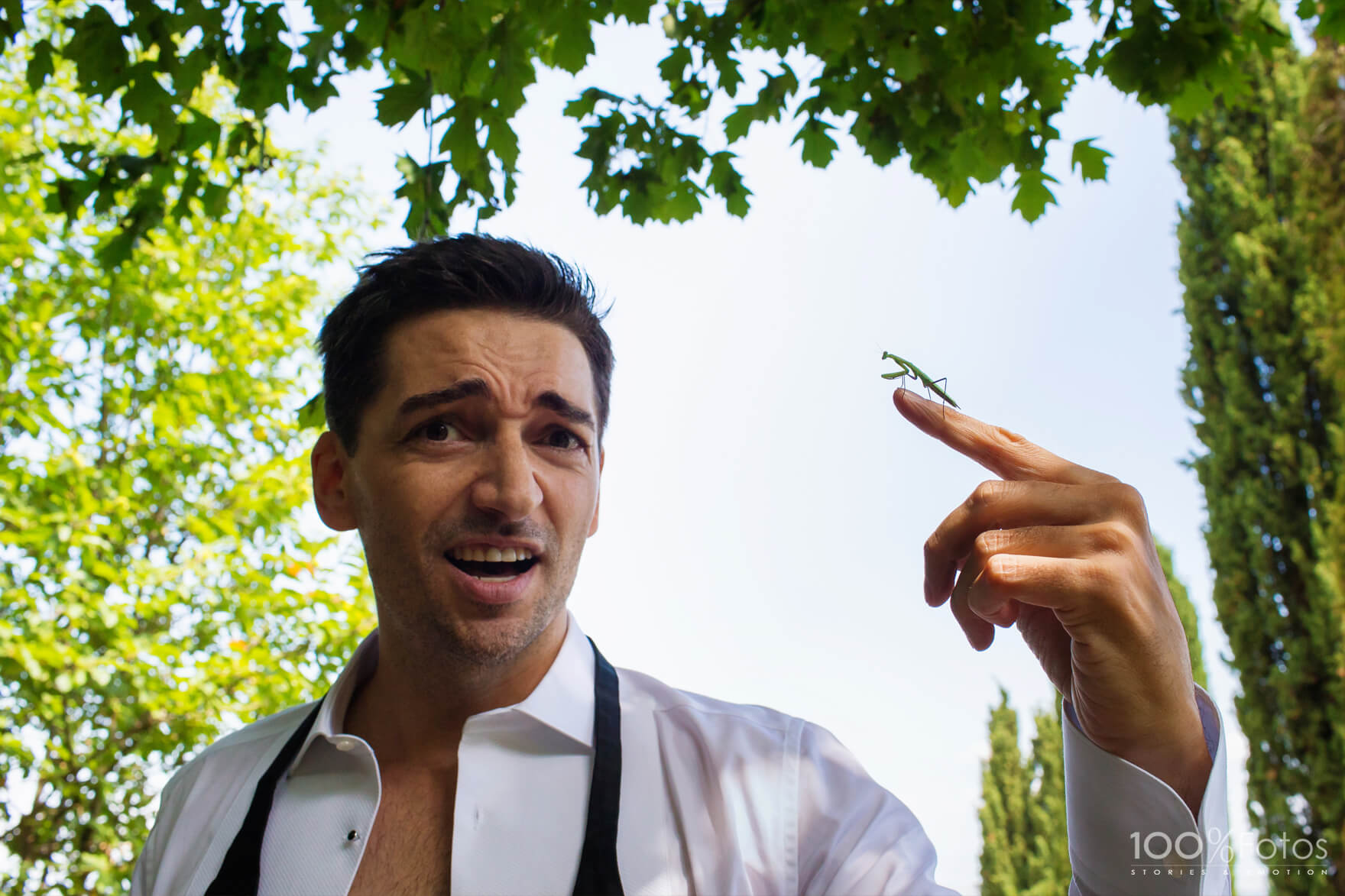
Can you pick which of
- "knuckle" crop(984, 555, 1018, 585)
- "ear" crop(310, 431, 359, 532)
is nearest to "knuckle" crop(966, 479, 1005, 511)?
"knuckle" crop(984, 555, 1018, 585)

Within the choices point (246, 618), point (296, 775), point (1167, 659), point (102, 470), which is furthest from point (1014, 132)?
point (102, 470)

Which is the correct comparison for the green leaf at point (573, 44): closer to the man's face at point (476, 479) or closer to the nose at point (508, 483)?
the man's face at point (476, 479)

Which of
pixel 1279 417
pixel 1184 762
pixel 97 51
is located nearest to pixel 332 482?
pixel 97 51

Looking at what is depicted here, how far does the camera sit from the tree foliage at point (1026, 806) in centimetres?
1698

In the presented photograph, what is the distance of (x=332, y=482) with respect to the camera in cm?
249

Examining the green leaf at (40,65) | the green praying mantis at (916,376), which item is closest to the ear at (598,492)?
the green praying mantis at (916,376)

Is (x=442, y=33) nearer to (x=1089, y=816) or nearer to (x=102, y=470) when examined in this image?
(x=1089, y=816)

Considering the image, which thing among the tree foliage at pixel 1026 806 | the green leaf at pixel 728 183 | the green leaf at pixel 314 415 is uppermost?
the green leaf at pixel 728 183

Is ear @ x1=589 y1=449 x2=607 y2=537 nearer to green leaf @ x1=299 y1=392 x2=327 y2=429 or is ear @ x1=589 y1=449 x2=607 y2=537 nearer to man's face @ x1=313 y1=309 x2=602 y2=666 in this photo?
man's face @ x1=313 y1=309 x2=602 y2=666

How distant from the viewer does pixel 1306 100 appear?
11.4m

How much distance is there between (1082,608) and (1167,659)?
0.53ft

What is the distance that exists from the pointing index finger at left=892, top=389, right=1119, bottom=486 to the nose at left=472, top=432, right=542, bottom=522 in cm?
89

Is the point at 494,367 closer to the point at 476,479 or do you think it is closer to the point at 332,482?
the point at 476,479

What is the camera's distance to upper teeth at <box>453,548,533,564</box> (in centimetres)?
199
